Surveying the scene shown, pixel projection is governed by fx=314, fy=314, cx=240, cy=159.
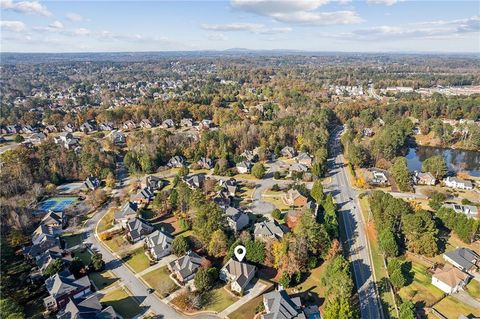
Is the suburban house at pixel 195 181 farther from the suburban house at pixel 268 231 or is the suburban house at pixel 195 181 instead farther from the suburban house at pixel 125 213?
the suburban house at pixel 268 231

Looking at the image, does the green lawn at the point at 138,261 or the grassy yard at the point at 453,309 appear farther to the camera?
the green lawn at the point at 138,261

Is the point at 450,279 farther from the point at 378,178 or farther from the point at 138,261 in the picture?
the point at 138,261

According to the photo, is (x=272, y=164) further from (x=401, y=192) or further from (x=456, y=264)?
(x=456, y=264)

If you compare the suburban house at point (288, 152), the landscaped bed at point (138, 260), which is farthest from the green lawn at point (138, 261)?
the suburban house at point (288, 152)

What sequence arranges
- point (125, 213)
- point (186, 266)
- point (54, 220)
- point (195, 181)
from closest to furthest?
point (186, 266) → point (54, 220) → point (125, 213) → point (195, 181)

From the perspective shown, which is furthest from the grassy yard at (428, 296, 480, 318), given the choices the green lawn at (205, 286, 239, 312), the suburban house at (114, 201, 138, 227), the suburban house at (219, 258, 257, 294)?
the suburban house at (114, 201, 138, 227)

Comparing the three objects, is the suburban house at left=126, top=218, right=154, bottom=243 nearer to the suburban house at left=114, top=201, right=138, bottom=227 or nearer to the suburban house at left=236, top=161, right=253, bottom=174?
the suburban house at left=114, top=201, right=138, bottom=227

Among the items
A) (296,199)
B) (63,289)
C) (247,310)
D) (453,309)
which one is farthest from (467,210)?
(63,289)
